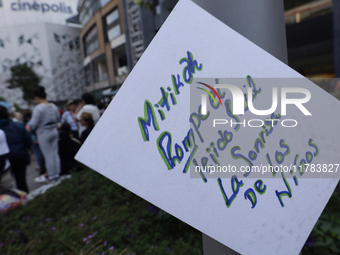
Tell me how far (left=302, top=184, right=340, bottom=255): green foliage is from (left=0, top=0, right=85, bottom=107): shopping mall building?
→ 40715mm

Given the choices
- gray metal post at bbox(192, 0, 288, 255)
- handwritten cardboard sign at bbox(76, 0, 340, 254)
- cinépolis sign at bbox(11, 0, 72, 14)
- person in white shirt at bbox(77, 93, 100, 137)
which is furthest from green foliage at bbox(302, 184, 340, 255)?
cinépolis sign at bbox(11, 0, 72, 14)

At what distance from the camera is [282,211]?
633 mm

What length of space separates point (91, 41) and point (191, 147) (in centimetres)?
3325

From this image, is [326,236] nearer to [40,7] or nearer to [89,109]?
[89,109]

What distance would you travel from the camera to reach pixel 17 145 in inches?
132

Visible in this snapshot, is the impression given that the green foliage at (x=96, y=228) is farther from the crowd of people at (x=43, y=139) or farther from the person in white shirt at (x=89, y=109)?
the person in white shirt at (x=89, y=109)

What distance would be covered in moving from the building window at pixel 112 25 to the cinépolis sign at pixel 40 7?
22.9m

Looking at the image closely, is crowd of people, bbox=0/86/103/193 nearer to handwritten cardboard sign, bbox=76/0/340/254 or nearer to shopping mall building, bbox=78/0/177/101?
handwritten cardboard sign, bbox=76/0/340/254

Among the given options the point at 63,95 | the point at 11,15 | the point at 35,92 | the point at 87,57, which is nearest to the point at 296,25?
the point at 35,92

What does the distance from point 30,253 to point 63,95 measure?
40.9 meters

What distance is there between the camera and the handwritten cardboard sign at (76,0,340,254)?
0.63 m

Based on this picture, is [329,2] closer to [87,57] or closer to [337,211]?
[337,211]

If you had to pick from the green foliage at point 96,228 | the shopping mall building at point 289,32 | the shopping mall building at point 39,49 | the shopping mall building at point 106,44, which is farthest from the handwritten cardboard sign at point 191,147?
the shopping mall building at point 39,49

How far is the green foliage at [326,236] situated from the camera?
1.33 metres
